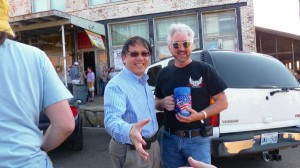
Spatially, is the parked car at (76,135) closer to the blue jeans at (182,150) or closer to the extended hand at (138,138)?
the blue jeans at (182,150)

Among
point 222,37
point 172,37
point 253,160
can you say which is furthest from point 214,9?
point 172,37

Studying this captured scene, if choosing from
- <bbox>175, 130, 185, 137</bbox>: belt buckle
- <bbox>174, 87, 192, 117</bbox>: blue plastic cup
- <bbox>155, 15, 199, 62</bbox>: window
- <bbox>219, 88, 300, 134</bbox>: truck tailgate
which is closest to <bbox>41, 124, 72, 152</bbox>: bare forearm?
<bbox>174, 87, 192, 117</bbox>: blue plastic cup

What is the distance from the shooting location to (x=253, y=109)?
14.5ft

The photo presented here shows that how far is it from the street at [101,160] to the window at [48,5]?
14119 mm

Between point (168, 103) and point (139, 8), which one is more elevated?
point (139, 8)

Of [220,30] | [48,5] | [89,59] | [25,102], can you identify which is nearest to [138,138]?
[25,102]

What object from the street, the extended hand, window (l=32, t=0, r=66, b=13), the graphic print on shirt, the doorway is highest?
window (l=32, t=0, r=66, b=13)

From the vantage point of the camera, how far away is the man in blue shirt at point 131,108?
8.39 ft

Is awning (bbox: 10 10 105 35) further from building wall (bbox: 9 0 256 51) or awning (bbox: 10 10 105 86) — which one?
building wall (bbox: 9 0 256 51)

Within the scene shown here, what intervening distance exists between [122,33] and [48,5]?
16.5 feet

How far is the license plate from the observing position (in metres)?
4.38

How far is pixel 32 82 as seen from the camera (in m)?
1.73

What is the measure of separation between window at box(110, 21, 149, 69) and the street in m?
11.4

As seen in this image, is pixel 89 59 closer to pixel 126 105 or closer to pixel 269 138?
pixel 269 138
